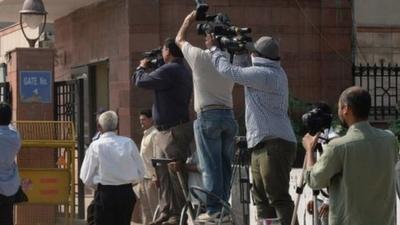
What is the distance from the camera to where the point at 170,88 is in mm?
10336

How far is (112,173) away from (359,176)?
4317 millimetres

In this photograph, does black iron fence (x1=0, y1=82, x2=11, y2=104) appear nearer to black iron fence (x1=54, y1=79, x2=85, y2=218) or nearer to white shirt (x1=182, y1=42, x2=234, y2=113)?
black iron fence (x1=54, y1=79, x2=85, y2=218)

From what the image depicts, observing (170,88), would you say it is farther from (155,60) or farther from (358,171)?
(358,171)

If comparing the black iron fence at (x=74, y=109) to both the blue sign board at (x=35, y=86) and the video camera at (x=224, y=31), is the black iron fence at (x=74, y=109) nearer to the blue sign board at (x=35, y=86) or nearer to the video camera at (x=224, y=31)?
the blue sign board at (x=35, y=86)

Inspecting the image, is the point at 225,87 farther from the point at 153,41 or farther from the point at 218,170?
the point at 153,41

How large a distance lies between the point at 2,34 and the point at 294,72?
1445cm

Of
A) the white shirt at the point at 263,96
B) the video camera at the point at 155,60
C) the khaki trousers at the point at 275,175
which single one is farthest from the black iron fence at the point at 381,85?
the khaki trousers at the point at 275,175

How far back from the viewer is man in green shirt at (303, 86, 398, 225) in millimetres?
6340

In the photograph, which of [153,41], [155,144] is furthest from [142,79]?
[153,41]

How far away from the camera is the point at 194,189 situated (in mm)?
9055

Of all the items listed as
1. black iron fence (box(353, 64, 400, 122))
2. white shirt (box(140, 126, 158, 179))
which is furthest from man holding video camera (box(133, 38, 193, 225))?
black iron fence (box(353, 64, 400, 122))

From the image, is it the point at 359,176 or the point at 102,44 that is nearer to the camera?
the point at 359,176

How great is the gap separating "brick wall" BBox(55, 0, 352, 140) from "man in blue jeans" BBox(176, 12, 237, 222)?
16.8 ft

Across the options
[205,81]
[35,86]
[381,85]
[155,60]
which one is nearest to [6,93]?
[35,86]
